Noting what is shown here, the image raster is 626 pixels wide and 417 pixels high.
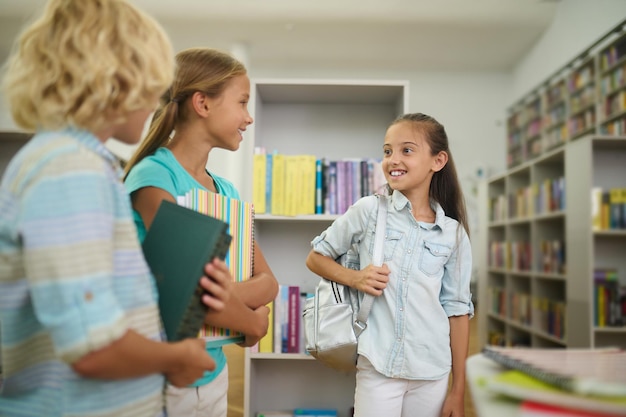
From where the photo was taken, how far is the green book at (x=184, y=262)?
0.83 meters

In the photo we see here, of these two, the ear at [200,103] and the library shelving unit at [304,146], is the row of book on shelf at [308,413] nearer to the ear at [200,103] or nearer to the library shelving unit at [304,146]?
the library shelving unit at [304,146]

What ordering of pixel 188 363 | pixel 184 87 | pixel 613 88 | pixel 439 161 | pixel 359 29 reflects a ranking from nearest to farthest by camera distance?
1. pixel 188 363
2. pixel 184 87
3. pixel 439 161
4. pixel 613 88
5. pixel 359 29

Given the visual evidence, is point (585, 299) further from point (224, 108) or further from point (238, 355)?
point (224, 108)

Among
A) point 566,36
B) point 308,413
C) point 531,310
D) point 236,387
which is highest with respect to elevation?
point 566,36

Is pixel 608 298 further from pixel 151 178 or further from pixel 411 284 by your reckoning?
pixel 151 178

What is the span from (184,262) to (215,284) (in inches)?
2.5

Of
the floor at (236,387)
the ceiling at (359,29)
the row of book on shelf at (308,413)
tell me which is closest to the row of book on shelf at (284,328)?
the row of book on shelf at (308,413)

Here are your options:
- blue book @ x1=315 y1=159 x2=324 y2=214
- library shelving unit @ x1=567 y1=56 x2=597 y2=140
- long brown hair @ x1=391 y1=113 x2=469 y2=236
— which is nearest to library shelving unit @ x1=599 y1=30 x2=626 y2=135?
library shelving unit @ x1=567 y1=56 x2=597 y2=140

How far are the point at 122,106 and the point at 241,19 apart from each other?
6255 millimetres

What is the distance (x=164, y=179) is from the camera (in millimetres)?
1106

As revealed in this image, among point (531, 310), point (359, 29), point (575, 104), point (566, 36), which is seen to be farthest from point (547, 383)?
point (359, 29)

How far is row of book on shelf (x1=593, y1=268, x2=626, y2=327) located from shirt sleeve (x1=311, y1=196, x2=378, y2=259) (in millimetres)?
2353

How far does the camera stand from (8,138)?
3436mm

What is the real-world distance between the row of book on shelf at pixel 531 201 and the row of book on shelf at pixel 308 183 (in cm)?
215
